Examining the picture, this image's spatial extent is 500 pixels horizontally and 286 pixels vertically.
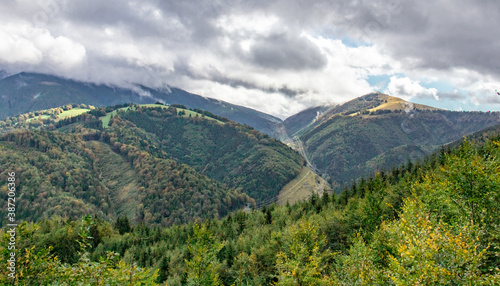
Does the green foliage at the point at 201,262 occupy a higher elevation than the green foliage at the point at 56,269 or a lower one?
lower

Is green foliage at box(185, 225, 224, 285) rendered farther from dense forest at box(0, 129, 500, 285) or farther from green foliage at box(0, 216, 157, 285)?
green foliage at box(0, 216, 157, 285)

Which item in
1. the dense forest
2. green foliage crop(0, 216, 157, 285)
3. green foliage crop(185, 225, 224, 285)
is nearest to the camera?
green foliage crop(0, 216, 157, 285)

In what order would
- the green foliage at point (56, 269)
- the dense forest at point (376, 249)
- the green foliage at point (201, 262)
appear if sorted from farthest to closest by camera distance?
the green foliage at point (201, 262) → the dense forest at point (376, 249) → the green foliage at point (56, 269)

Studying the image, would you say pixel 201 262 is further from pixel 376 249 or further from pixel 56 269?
pixel 376 249

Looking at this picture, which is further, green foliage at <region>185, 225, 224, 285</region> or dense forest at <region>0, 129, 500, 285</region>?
green foliage at <region>185, 225, 224, 285</region>

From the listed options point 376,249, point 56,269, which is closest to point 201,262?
point 56,269

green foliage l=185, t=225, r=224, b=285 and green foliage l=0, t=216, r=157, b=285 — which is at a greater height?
green foliage l=0, t=216, r=157, b=285

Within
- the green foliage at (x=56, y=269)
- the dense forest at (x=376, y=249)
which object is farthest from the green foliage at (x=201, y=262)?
the green foliage at (x=56, y=269)

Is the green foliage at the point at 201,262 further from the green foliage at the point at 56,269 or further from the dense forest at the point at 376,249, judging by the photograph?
the green foliage at the point at 56,269

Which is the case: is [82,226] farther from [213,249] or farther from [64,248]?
[64,248]

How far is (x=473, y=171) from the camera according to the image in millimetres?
31375

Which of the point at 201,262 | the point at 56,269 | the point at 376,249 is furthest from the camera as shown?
the point at 376,249

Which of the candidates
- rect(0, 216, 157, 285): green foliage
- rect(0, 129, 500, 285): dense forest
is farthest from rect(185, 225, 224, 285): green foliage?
rect(0, 216, 157, 285): green foliage

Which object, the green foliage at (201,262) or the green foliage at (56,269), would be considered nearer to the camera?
the green foliage at (56,269)
